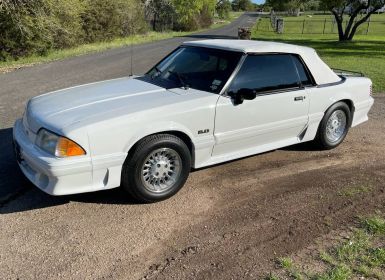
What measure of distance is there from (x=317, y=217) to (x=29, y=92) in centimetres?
A: 784

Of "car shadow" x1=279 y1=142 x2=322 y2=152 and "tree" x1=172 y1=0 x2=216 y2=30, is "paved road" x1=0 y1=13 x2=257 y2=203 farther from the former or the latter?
"tree" x1=172 y1=0 x2=216 y2=30

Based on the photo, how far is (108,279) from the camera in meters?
3.11

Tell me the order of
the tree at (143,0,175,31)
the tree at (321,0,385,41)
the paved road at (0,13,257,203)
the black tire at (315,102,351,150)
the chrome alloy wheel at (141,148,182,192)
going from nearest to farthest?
the chrome alloy wheel at (141,148,182,192), the paved road at (0,13,257,203), the black tire at (315,102,351,150), the tree at (321,0,385,41), the tree at (143,0,175,31)

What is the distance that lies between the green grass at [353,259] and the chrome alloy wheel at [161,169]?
4.75ft

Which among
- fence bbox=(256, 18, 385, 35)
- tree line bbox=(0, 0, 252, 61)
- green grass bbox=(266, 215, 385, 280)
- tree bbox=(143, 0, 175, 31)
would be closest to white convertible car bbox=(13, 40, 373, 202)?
green grass bbox=(266, 215, 385, 280)

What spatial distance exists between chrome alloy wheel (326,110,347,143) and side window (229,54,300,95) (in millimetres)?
972

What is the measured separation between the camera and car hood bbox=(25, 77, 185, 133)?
394 centimetres

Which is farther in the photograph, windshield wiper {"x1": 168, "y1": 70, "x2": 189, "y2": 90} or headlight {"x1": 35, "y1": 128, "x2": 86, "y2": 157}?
windshield wiper {"x1": 168, "y1": 70, "x2": 189, "y2": 90}

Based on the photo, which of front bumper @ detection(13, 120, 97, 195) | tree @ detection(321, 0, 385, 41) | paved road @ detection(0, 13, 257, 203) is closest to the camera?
front bumper @ detection(13, 120, 97, 195)

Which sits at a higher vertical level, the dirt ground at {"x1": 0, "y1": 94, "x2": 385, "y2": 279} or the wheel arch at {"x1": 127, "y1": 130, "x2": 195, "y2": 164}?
the wheel arch at {"x1": 127, "y1": 130, "x2": 195, "y2": 164}

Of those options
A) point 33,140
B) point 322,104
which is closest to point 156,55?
point 322,104

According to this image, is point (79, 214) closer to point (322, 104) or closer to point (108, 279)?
point (108, 279)

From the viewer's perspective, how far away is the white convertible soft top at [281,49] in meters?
4.97

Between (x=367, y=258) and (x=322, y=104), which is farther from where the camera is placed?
(x=322, y=104)
